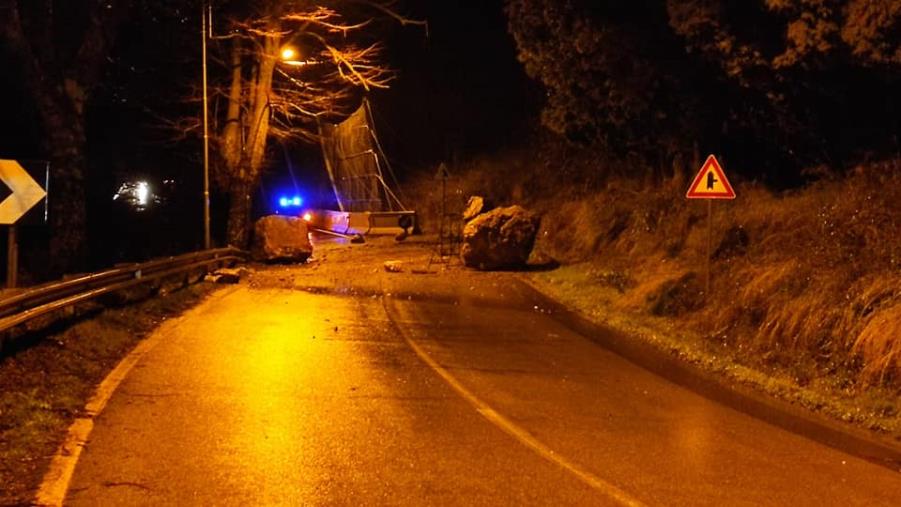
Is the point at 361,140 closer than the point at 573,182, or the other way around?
the point at 573,182

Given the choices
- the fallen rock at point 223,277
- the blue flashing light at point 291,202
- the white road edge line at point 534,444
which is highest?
the blue flashing light at point 291,202

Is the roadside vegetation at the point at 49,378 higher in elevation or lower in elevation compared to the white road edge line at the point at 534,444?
higher

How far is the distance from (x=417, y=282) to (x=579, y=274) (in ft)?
12.7

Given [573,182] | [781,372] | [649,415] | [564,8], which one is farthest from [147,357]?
[573,182]

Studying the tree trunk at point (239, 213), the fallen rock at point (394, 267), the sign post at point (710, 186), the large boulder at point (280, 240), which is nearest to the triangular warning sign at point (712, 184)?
the sign post at point (710, 186)

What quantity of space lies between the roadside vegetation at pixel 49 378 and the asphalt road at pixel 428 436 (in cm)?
36

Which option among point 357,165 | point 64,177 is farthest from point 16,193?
point 357,165

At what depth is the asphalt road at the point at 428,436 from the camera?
6.17 metres

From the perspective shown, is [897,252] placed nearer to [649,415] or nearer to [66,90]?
[649,415]

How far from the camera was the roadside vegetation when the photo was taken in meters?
6.55

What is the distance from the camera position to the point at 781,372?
1097 cm

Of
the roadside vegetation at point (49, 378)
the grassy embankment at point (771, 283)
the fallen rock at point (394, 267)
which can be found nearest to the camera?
the roadside vegetation at point (49, 378)

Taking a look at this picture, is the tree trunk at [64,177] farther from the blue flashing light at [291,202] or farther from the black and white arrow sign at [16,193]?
the blue flashing light at [291,202]

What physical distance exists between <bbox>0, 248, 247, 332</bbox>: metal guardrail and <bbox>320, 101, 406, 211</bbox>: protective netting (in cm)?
1992
